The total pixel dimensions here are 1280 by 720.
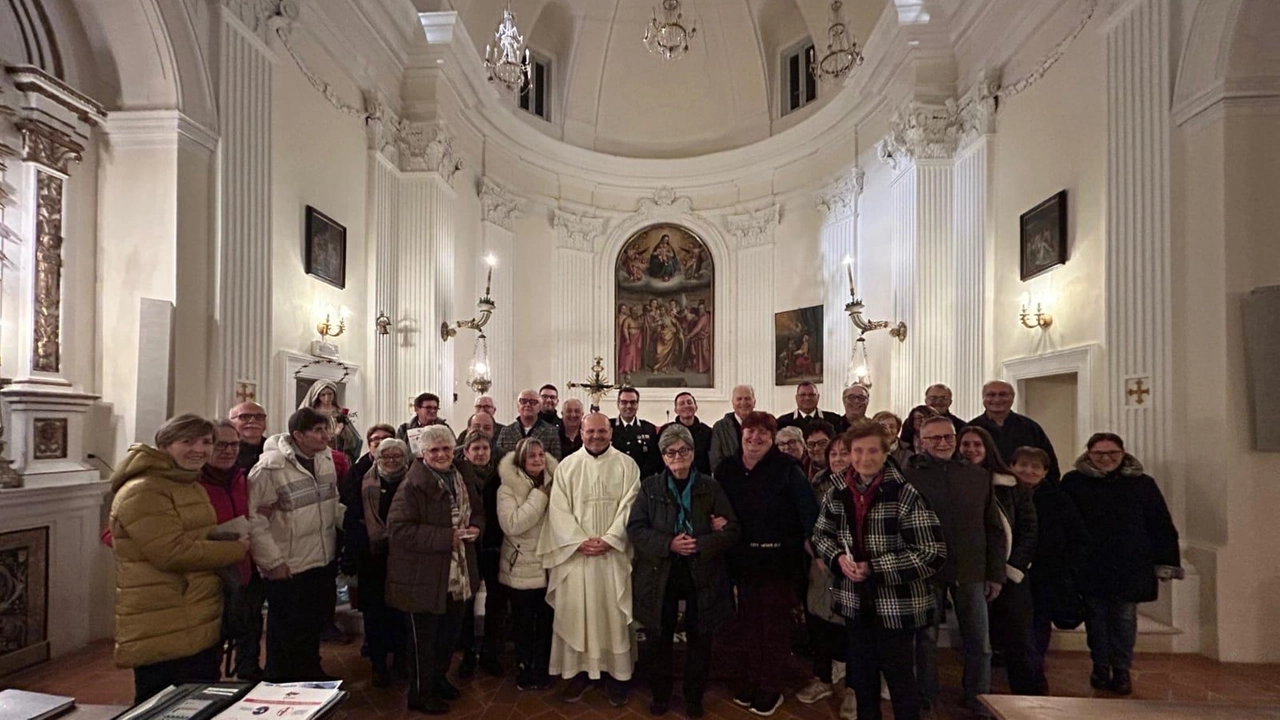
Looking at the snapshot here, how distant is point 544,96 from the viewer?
1284 cm

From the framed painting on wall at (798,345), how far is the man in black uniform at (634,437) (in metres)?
5.84

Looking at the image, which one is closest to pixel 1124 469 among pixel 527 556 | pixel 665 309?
pixel 527 556

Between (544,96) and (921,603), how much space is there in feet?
39.5

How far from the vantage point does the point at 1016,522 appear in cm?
380

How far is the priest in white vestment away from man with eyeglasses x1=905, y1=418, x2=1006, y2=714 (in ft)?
5.52

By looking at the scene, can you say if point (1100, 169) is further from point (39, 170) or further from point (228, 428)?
point (39, 170)

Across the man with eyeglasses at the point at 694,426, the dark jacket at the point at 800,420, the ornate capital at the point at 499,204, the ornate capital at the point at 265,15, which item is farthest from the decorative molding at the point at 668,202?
the man with eyeglasses at the point at 694,426

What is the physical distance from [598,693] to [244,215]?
4.92 m

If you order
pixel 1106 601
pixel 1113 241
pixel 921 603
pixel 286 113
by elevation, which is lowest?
pixel 1106 601

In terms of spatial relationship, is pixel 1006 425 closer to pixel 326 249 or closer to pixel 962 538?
pixel 962 538

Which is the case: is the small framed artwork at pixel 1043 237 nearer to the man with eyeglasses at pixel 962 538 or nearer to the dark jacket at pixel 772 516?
the man with eyeglasses at pixel 962 538

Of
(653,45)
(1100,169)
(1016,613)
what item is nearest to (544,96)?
(653,45)

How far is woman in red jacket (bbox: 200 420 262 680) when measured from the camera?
129 inches

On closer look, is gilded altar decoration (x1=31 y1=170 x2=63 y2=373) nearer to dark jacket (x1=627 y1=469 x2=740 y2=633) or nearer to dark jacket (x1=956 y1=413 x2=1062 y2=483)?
dark jacket (x1=627 y1=469 x2=740 y2=633)
